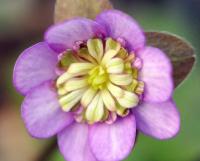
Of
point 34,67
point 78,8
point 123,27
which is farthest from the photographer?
point 78,8

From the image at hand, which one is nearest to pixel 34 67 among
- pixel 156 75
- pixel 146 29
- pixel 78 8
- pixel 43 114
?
pixel 43 114

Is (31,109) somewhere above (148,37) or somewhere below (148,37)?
below

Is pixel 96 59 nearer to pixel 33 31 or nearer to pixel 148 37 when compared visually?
pixel 148 37

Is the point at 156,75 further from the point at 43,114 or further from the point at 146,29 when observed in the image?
the point at 146,29

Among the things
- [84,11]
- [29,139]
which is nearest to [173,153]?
[29,139]

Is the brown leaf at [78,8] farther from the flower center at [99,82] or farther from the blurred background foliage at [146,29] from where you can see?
the blurred background foliage at [146,29]

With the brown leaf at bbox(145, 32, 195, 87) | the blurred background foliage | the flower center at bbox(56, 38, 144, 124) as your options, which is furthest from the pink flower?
the blurred background foliage

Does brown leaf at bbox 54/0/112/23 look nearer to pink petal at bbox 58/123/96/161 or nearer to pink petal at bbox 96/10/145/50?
pink petal at bbox 96/10/145/50

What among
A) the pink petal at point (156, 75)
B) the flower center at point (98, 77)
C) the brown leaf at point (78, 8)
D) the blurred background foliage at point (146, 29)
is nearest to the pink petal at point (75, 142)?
the flower center at point (98, 77)
